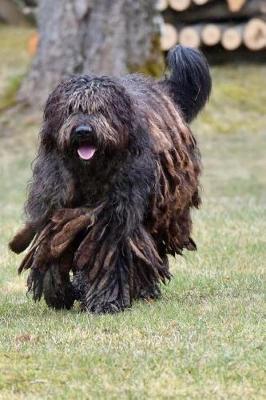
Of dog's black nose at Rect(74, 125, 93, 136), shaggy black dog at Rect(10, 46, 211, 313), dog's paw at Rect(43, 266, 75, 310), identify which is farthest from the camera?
dog's paw at Rect(43, 266, 75, 310)

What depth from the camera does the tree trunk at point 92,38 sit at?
1803 cm

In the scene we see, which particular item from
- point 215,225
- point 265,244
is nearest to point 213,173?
point 215,225

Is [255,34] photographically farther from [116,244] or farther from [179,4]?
[116,244]

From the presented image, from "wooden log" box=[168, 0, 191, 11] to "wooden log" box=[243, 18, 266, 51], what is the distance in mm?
1237

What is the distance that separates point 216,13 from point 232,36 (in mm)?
614

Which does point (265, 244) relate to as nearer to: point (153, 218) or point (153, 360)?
point (153, 218)

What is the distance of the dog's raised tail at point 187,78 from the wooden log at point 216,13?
561 inches

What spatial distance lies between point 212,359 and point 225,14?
693 inches

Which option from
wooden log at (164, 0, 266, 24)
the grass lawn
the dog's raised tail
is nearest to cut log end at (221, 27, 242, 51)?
wooden log at (164, 0, 266, 24)

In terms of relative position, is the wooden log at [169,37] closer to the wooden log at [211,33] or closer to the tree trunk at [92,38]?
the wooden log at [211,33]

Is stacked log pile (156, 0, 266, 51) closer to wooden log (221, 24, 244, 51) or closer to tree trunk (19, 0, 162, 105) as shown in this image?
wooden log (221, 24, 244, 51)

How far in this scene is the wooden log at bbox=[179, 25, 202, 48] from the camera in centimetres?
2273

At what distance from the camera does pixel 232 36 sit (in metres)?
22.7

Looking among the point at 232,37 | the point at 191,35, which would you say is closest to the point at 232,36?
the point at 232,37
